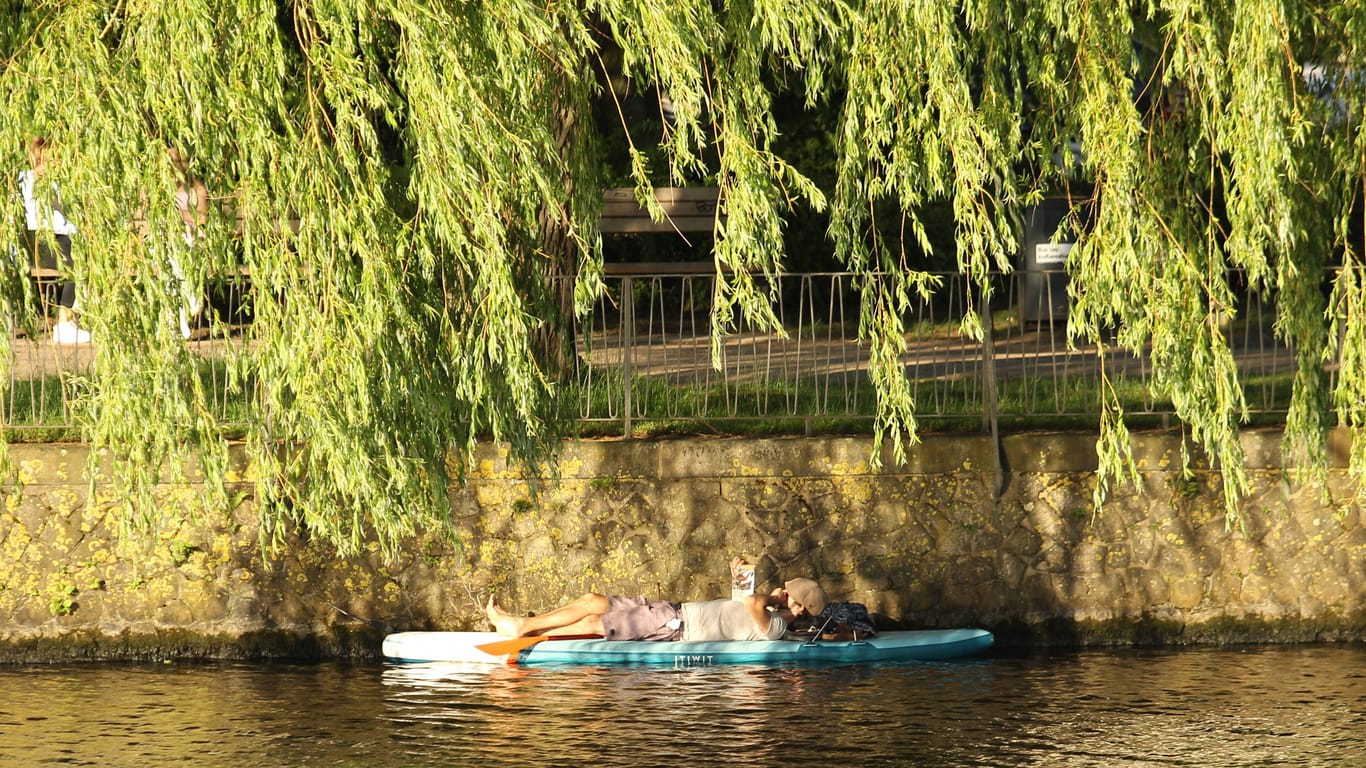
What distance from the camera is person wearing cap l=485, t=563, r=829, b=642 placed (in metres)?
11.2

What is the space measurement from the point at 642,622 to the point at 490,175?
14.0 feet

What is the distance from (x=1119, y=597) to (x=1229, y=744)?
9.97ft

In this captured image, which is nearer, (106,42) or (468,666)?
(106,42)

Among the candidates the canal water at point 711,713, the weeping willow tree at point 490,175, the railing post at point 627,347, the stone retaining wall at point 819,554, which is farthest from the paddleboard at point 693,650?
the weeping willow tree at point 490,175

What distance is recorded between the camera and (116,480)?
26.3ft

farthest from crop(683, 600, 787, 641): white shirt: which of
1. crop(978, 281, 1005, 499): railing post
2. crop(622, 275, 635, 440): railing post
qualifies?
crop(978, 281, 1005, 499): railing post

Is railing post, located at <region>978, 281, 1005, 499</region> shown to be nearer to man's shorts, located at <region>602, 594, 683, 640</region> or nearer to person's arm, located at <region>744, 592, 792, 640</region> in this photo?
person's arm, located at <region>744, 592, 792, 640</region>

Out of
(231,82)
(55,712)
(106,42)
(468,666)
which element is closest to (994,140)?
(231,82)

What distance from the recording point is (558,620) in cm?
1136

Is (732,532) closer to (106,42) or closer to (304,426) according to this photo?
(304,426)

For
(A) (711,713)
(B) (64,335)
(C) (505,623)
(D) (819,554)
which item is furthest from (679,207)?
(A) (711,713)

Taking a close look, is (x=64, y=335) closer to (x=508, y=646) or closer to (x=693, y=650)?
(x=508, y=646)

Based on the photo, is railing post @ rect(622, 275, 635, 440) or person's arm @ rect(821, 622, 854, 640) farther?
railing post @ rect(622, 275, 635, 440)

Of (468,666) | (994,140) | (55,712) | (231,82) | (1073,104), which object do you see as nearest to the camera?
(231,82)
